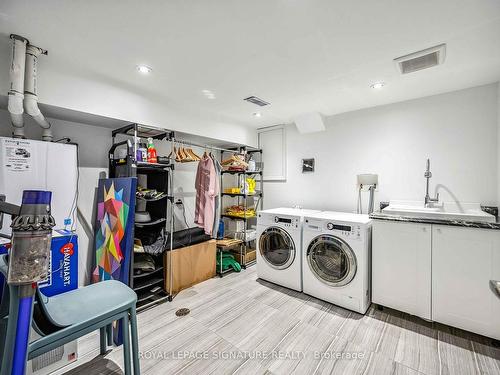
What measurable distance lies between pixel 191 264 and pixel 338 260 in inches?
68.1

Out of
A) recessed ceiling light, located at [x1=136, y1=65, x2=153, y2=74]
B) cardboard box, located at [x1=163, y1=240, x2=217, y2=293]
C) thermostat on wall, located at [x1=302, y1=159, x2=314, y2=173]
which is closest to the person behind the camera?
recessed ceiling light, located at [x1=136, y1=65, x2=153, y2=74]

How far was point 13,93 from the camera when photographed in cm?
156

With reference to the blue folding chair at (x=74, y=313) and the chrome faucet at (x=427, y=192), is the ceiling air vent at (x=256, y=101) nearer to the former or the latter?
the chrome faucet at (x=427, y=192)

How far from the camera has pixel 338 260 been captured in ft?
8.00

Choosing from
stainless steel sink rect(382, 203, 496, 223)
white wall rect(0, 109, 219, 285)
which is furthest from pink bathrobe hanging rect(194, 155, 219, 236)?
stainless steel sink rect(382, 203, 496, 223)

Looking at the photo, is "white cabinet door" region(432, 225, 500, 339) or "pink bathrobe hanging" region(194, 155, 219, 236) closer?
"white cabinet door" region(432, 225, 500, 339)

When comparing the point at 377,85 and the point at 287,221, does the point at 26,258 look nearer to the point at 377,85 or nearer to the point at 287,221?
the point at 287,221

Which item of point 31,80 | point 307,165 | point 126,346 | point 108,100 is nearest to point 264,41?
point 108,100

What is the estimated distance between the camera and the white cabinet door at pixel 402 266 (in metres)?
2.06

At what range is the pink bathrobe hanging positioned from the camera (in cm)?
Result: 277

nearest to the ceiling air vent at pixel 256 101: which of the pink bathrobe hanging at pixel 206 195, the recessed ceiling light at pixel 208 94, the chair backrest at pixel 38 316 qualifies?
the recessed ceiling light at pixel 208 94

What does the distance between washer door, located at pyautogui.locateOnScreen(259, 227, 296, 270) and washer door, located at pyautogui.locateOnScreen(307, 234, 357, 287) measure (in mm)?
255

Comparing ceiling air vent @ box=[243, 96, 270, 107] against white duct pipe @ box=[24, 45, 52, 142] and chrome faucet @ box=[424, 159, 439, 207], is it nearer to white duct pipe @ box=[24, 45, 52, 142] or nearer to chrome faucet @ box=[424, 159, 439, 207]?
white duct pipe @ box=[24, 45, 52, 142]

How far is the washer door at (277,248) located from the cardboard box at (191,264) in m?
0.69
